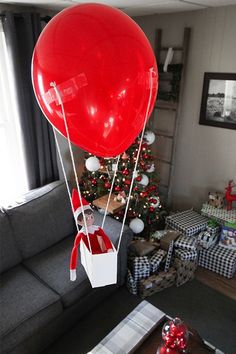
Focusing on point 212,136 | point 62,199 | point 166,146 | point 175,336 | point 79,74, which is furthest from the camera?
point 166,146

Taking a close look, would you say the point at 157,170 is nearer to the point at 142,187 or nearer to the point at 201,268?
the point at 142,187

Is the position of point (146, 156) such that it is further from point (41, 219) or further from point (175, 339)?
point (175, 339)

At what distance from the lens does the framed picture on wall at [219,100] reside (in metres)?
2.53

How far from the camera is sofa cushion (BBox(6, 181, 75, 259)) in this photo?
6.88 feet

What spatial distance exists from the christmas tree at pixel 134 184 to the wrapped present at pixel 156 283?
464 millimetres

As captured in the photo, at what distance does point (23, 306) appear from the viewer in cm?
169

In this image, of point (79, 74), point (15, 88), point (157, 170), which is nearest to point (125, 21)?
point (79, 74)

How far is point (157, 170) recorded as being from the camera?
3.36 metres

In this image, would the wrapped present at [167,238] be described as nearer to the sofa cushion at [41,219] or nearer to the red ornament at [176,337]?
the sofa cushion at [41,219]

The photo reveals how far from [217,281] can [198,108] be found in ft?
5.69

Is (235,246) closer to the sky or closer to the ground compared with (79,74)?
closer to the ground

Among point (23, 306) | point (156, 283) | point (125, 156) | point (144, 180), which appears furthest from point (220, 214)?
point (23, 306)

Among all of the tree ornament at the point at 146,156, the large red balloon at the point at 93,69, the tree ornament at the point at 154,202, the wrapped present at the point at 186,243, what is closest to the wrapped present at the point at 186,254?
the wrapped present at the point at 186,243

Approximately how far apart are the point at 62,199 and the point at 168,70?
1723 mm
